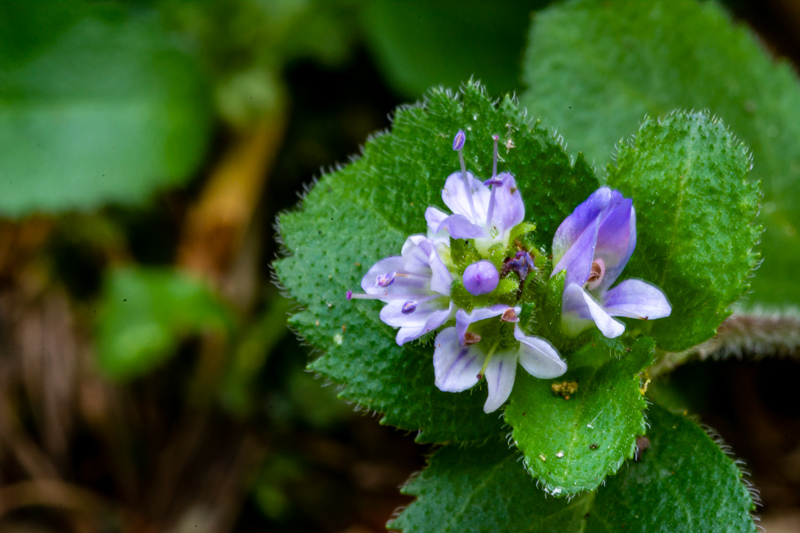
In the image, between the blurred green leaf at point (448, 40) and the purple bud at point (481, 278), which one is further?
the blurred green leaf at point (448, 40)

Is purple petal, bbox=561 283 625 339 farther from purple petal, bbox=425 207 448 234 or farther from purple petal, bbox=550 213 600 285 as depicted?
purple petal, bbox=425 207 448 234

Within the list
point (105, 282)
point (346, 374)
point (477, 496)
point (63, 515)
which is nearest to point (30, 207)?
point (105, 282)

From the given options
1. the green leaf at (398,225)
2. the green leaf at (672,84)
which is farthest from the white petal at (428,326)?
the green leaf at (672,84)

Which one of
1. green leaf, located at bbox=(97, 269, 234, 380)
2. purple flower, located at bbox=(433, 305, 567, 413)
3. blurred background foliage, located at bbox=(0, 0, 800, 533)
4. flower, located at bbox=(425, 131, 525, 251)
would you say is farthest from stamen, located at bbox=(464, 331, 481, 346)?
green leaf, located at bbox=(97, 269, 234, 380)

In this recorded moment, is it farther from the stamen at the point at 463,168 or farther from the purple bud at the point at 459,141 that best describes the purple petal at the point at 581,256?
the purple bud at the point at 459,141

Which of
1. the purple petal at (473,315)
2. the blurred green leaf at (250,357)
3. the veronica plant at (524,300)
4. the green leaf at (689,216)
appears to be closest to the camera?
the purple petal at (473,315)

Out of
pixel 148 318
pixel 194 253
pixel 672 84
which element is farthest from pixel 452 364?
pixel 194 253
